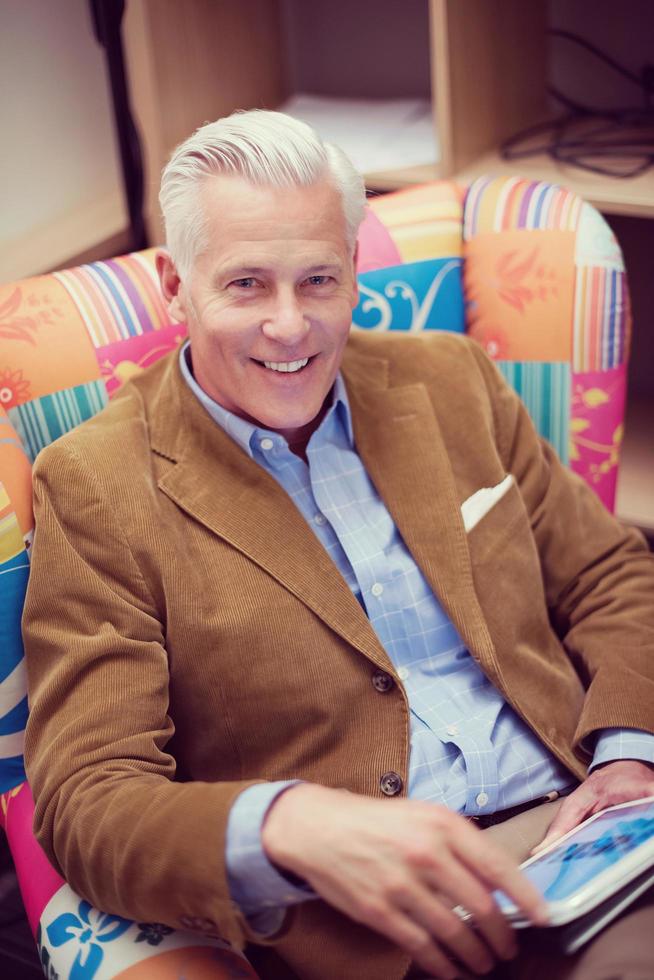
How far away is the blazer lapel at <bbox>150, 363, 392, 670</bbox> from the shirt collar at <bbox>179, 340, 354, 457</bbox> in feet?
0.03

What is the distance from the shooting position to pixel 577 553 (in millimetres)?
1433

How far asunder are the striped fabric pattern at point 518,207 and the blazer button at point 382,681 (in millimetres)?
721

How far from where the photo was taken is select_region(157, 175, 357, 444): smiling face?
1.18 metres

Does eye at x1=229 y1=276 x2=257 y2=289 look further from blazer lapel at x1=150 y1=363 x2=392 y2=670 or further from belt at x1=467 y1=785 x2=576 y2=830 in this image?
belt at x1=467 y1=785 x2=576 y2=830

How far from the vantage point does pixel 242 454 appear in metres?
1.25

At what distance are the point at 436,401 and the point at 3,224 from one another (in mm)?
956

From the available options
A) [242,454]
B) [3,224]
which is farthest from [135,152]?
[242,454]

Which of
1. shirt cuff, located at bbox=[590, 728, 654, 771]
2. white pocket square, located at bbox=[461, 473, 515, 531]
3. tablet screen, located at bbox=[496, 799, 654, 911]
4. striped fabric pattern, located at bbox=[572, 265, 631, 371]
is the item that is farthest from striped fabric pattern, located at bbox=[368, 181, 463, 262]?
tablet screen, located at bbox=[496, 799, 654, 911]

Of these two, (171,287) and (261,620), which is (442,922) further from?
(171,287)

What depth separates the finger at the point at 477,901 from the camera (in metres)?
0.91

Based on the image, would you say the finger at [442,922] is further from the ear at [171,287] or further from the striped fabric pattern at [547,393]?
the striped fabric pattern at [547,393]

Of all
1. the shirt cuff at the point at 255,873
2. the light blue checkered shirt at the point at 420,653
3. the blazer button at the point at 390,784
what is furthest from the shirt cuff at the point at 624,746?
the shirt cuff at the point at 255,873

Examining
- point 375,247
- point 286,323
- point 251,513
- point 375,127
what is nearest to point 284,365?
point 286,323

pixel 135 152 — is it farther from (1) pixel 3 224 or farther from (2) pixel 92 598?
(2) pixel 92 598
